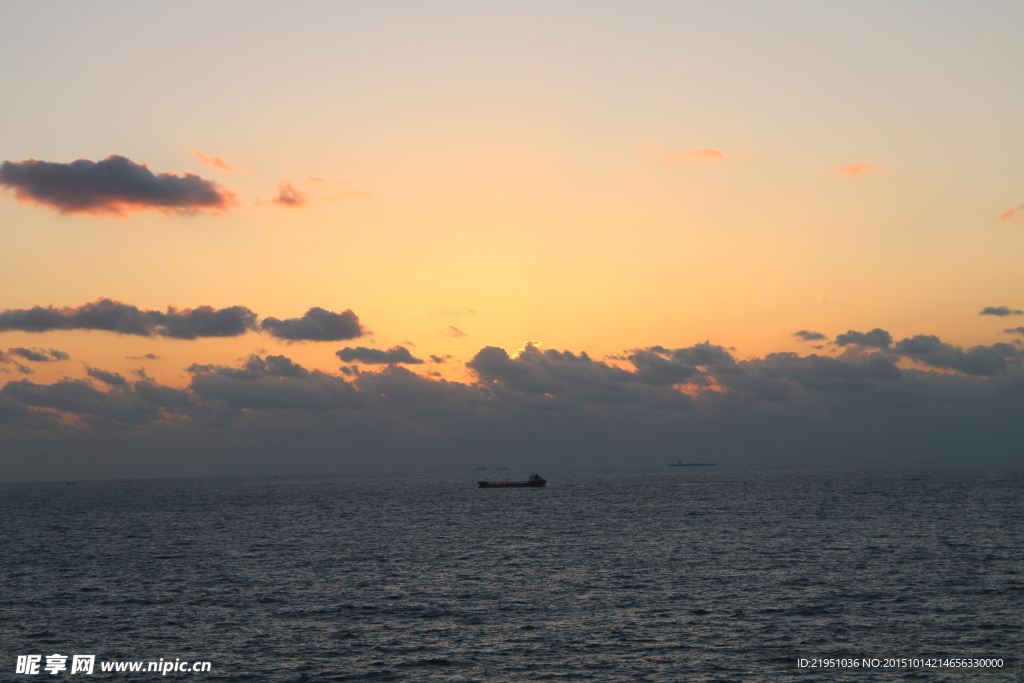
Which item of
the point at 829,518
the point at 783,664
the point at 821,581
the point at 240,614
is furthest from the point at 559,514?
the point at 783,664

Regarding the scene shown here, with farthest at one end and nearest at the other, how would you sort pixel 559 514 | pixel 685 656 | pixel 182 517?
pixel 182 517, pixel 559 514, pixel 685 656

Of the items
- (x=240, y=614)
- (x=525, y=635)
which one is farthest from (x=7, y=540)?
(x=525, y=635)

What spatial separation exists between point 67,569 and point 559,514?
10834cm

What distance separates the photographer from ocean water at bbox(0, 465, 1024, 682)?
175ft

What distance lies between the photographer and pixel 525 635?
60.3 meters

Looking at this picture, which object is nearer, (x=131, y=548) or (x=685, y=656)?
(x=685, y=656)

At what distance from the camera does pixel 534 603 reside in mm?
71812

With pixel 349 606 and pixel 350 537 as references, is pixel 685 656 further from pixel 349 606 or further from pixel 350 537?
pixel 350 537

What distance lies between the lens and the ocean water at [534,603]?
5347 centimetres

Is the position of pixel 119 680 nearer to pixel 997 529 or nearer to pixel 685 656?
pixel 685 656

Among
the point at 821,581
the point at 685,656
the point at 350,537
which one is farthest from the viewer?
the point at 350,537

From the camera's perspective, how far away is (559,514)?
180375 millimetres

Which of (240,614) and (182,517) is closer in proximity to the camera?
(240,614)

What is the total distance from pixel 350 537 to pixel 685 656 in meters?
89.5
